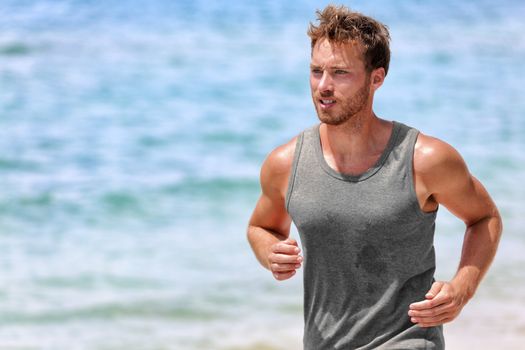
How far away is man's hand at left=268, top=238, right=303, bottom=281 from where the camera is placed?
3767mm

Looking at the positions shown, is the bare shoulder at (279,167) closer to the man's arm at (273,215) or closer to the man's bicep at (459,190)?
the man's arm at (273,215)

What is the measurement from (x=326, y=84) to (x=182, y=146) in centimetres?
891

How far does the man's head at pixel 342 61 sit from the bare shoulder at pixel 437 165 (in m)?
0.26

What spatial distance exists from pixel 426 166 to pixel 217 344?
440 centimetres

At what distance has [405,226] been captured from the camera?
12.7 ft

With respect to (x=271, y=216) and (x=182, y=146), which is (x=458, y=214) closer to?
(x=271, y=216)

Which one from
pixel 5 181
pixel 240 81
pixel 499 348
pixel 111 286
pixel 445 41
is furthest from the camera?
pixel 445 41

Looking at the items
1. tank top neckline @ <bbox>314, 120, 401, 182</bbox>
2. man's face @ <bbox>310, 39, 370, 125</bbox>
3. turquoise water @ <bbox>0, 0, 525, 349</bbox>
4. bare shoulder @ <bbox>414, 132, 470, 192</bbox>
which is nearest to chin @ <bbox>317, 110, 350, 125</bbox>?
man's face @ <bbox>310, 39, 370, 125</bbox>

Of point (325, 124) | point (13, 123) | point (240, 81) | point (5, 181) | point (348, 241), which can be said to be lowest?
point (348, 241)

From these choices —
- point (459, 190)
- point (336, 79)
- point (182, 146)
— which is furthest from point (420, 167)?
point (182, 146)

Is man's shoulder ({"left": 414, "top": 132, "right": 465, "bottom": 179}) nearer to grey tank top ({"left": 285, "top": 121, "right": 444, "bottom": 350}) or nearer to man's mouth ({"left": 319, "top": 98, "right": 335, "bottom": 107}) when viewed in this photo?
grey tank top ({"left": 285, "top": 121, "right": 444, "bottom": 350})

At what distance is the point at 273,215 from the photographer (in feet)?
14.2

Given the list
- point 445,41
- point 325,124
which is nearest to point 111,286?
point 325,124

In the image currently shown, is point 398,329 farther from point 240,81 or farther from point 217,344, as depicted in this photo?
point 240,81
